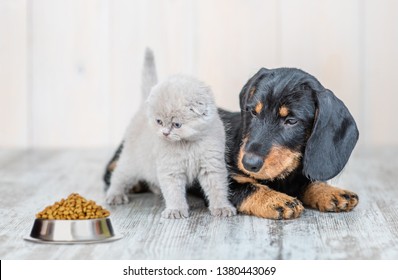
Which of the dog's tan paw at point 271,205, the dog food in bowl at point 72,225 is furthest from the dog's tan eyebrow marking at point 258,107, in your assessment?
the dog food in bowl at point 72,225

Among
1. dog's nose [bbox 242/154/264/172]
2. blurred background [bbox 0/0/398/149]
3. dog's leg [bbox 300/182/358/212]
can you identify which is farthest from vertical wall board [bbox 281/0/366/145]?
dog's nose [bbox 242/154/264/172]

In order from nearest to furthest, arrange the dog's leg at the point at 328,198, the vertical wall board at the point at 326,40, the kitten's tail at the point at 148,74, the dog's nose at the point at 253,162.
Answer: the dog's nose at the point at 253,162, the dog's leg at the point at 328,198, the kitten's tail at the point at 148,74, the vertical wall board at the point at 326,40

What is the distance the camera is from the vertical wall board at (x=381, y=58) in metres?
5.18

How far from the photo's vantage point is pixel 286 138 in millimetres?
2850

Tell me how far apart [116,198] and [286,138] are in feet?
2.87

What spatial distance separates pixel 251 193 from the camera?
298cm

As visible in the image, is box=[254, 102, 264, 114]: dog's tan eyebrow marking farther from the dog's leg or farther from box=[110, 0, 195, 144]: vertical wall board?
box=[110, 0, 195, 144]: vertical wall board

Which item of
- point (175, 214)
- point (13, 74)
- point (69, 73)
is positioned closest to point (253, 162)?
point (175, 214)

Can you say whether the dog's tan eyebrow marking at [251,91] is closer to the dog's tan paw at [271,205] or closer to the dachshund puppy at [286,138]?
the dachshund puppy at [286,138]

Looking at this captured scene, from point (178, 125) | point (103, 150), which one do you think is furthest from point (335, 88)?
point (178, 125)

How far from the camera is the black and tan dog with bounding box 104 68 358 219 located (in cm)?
284

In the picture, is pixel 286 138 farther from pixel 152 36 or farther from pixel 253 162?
pixel 152 36

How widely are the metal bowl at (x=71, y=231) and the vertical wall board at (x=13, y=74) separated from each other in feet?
9.40
